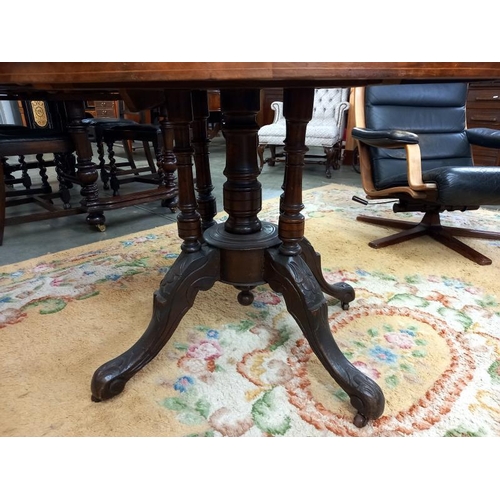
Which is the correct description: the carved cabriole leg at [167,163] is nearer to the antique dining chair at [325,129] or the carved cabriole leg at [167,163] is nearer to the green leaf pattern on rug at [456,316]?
the antique dining chair at [325,129]

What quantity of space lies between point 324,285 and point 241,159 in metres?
0.48

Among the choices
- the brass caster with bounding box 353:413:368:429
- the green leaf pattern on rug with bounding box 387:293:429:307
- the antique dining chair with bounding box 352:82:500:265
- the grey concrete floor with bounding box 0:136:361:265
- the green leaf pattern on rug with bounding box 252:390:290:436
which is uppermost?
the antique dining chair with bounding box 352:82:500:265

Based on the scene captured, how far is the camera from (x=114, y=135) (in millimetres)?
2389

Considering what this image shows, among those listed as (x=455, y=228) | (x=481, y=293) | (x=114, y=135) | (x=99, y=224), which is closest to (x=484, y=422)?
(x=481, y=293)

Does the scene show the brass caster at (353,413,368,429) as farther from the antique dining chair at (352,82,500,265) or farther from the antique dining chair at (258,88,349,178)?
the antique dining chair at (258,88,349,178)

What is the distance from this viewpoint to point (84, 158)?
75.0 inches

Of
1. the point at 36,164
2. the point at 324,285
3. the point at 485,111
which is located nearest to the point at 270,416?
the point at 324,285

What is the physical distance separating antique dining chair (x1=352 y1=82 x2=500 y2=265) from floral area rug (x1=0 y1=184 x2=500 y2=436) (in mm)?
249

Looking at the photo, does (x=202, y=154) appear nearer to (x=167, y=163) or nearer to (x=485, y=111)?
(x=167, y=163)

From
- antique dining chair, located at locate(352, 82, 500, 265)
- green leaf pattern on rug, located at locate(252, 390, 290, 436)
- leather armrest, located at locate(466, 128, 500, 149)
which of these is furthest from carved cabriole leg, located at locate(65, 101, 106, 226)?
leather armrest, located at locate(466, 128, 500, 149)

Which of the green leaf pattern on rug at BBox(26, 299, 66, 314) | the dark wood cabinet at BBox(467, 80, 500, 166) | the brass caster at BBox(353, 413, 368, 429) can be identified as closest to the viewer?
the brass caster at BBox(353, 413, 368, 429)

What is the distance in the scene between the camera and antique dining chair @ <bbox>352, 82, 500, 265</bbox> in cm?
141

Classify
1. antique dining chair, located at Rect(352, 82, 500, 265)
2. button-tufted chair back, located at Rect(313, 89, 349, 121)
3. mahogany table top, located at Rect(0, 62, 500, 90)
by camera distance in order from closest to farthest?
mahogany table top, located at Rect(0, 62, 500, 90), antique dining chair, located at Rect(352, 82, 500, 265), button-tufted chair back, located at Rect(313, 89, 349, 121)
